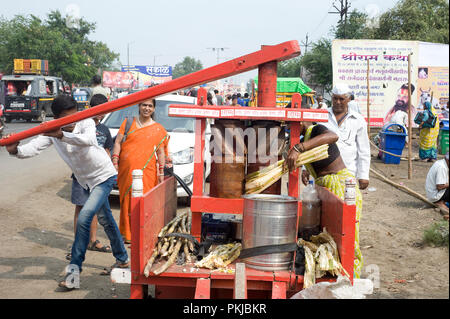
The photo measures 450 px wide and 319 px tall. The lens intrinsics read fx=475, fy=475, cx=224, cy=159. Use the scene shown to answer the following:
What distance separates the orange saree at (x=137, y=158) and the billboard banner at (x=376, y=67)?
539 inches

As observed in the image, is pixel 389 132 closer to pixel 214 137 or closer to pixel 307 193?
pixel 307 193

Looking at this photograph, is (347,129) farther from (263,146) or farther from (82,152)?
(82,152)

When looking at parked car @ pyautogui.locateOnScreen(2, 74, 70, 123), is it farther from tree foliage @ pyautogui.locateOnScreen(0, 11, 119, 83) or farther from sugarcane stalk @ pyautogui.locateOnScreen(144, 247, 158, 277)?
sugarcane stalk @ pyautogui.locateOnScreen(144, 247, 158, 277)

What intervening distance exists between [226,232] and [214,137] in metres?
0.83

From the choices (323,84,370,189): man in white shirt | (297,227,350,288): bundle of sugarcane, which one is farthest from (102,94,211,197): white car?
(297,227,350,288): bundle of sugarcane

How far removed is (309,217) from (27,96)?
23.3m

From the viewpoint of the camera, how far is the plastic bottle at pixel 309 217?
3719 mm

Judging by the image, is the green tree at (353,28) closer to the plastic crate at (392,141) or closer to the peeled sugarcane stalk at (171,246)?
the plastic crate at (392,141)

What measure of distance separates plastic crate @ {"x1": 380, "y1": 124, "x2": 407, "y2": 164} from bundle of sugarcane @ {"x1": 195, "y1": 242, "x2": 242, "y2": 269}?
11360 millimetres

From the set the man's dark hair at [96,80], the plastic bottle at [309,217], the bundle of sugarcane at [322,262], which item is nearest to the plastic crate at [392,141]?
the man's dark hair at [96,80]

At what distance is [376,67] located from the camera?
18.0m

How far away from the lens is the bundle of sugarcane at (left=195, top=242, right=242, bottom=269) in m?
3.01

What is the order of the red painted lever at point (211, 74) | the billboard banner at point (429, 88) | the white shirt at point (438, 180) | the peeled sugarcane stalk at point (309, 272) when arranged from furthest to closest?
the billboard banner at point (429, 88) < the peeled sugarcane stalk at point (309, 272) < the red painted lever at point (211, 74) < the white shirt at point (438, 180)

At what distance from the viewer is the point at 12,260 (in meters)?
5.14
